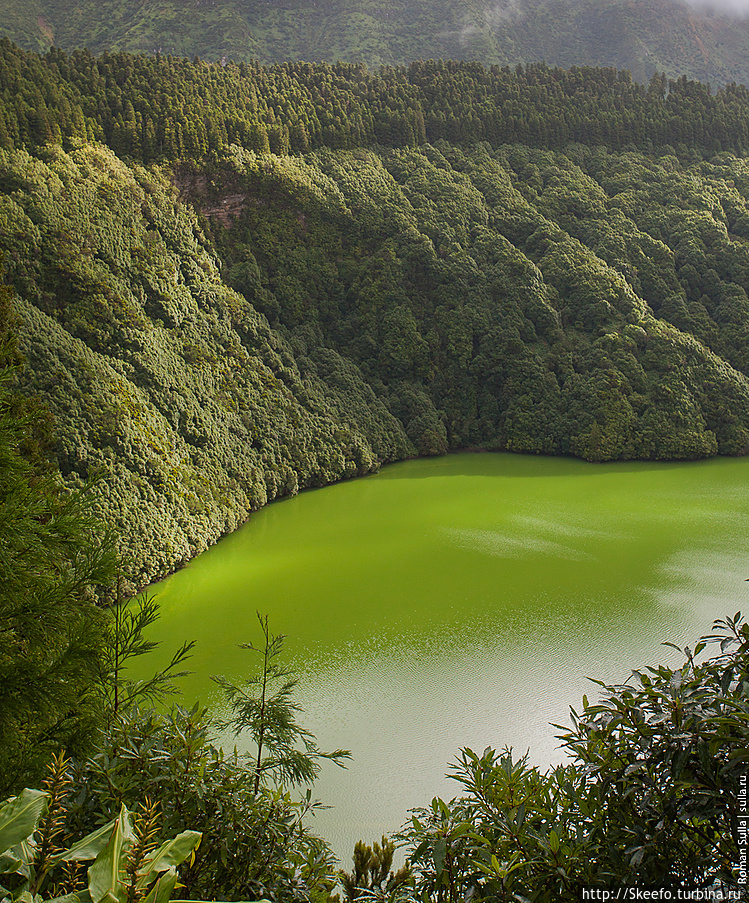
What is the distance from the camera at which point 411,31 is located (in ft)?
228

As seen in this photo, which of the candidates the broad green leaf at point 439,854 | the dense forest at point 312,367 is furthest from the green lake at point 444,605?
the broad green leaf at point 439,854

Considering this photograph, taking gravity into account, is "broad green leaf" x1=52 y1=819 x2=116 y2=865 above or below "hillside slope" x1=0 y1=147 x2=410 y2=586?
below

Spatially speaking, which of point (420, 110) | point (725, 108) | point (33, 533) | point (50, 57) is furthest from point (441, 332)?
point (33, 533)

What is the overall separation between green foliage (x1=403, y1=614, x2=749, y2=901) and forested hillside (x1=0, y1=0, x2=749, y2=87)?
226 feet

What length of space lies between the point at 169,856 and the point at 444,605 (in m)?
→ 11.9

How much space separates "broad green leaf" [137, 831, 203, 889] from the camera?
168 cm

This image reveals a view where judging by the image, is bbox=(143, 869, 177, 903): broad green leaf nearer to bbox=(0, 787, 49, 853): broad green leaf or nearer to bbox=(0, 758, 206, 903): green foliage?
bbox=(0, 758, 206, 903): green foliage

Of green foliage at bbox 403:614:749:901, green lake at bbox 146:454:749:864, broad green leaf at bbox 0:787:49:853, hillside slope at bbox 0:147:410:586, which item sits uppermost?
hillside slope at bbox 0:147:410:586

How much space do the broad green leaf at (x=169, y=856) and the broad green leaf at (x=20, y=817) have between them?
1.07ft

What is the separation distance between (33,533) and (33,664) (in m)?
0.64

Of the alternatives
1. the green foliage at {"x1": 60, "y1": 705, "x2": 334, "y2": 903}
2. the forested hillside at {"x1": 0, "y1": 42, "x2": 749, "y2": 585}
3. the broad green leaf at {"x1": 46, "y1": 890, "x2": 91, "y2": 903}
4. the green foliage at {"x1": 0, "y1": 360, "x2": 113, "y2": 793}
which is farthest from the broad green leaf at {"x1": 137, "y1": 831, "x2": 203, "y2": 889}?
the forested hillside at {"x1": 0, "y1": 42, "x2": 749, "y2": 585}

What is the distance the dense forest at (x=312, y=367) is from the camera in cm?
290

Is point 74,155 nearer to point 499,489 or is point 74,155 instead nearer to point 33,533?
point 499,489

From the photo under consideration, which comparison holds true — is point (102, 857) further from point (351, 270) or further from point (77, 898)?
point (351, 270)
